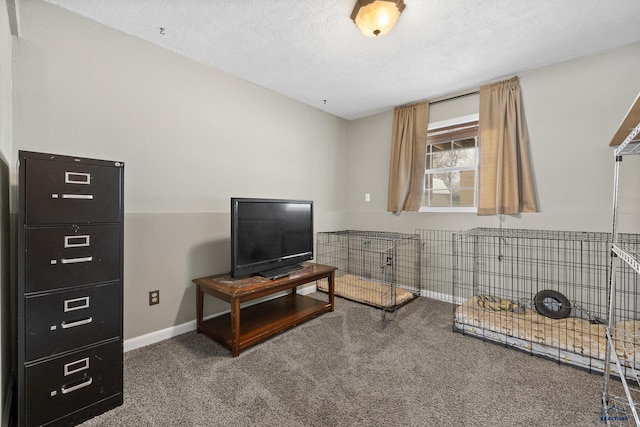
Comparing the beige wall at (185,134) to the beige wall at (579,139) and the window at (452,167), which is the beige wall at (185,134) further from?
the window at (452,167)

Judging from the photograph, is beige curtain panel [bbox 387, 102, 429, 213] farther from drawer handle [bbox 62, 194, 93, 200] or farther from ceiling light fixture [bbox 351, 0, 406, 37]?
drawer handle [bbox 62, 194, 93, 200]

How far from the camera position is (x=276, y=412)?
4.70ft

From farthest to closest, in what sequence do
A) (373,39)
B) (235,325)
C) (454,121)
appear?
(454,121) < (373,39) < (235,325)

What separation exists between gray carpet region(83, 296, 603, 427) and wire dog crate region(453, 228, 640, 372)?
14 cm

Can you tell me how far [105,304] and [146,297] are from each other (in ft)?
2.39

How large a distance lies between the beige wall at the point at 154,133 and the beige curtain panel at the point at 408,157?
1.46 metres

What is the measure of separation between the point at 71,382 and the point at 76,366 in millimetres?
77

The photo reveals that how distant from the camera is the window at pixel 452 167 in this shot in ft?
9.98

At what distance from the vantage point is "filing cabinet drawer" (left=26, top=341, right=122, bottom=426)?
125 cm

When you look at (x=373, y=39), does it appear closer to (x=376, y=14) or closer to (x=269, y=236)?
(x=376, y=14)

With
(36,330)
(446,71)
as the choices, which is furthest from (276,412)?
(446,71)

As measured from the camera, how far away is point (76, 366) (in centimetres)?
135

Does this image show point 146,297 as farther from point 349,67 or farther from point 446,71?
point 446,71

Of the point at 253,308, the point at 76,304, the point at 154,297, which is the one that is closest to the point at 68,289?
the point at 76,304
